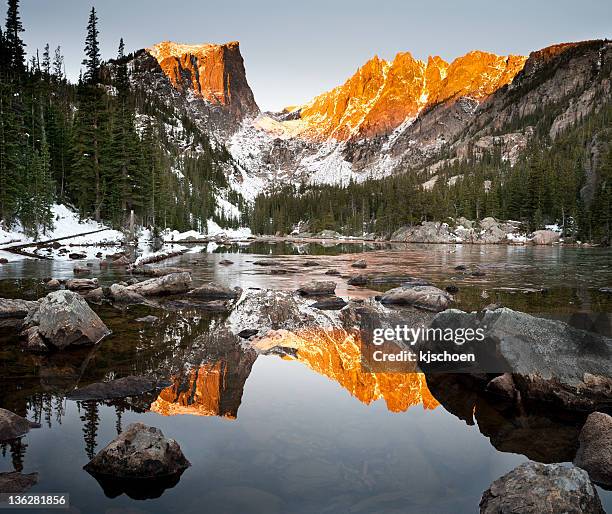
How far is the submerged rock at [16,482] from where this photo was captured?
6090 millimetres

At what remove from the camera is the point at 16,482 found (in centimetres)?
625

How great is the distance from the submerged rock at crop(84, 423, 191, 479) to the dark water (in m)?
0.25

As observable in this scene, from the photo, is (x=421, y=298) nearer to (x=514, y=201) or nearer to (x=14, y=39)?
(x=14, y=39)

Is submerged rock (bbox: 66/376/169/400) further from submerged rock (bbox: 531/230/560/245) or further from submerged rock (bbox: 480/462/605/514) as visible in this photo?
submerged rock (bbox: 531/230/560/245)

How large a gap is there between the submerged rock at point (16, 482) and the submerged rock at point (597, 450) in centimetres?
820

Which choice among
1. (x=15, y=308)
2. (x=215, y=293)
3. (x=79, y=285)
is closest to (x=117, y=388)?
(x=15, y=308)

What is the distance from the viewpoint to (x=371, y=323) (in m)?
17.1

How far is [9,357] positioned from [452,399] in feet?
38.5

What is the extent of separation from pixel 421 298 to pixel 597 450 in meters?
13.8

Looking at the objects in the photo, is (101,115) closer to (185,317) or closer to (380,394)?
(185,317)

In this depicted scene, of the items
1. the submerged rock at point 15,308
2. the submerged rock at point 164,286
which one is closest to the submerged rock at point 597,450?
the submerged rock at point 15,308

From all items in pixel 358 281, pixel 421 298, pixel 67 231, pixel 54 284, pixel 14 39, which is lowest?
pixel 358 281

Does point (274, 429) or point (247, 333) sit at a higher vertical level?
point (247, 333)

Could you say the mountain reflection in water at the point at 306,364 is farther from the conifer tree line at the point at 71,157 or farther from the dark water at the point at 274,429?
the conifer tree line at the point at 71,157
